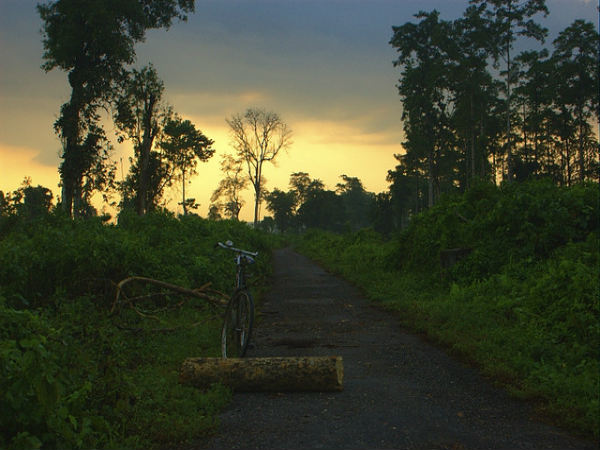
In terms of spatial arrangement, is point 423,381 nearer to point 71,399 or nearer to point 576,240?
point 71,399

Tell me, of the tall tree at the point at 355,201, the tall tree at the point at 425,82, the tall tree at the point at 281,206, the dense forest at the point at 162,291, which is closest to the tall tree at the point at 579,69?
the tall tree at the point at 425,82

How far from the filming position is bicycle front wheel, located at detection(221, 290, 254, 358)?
611 centimetres

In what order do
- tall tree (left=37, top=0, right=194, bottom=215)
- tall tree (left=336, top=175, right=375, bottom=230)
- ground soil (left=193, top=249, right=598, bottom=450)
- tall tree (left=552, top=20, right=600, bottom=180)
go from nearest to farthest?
ground soil (left=193, top=249, right=598, bottom=450) < tall tree (left=37, top=0, right=194, bottom=215) < tall tree (left=552, top=20, right=600, bottom=180) < tall tree (left=336, top=175, right=375, bottom=230)

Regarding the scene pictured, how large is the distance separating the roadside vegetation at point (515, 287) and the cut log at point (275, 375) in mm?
2022

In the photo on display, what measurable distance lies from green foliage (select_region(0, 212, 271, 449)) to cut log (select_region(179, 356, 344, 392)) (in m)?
0.21

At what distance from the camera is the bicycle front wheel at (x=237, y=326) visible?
6109mm

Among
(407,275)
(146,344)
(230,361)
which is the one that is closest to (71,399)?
(230,361)

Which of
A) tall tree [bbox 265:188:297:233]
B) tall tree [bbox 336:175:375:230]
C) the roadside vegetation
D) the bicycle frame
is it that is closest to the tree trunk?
the roadside vegetation

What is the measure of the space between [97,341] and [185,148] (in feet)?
166

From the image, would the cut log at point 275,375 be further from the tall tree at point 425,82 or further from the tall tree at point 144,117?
the tall tree at point 425,82

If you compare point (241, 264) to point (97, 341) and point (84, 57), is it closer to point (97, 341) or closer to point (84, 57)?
point (97, 341)

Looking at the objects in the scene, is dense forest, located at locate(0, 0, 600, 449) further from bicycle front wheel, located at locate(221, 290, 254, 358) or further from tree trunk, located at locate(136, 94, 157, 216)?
tree trunk, located at locate(136, 94, 157, 216)

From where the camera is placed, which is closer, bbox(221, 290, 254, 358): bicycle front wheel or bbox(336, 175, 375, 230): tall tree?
bbox(221, 290, 254, 358): bicycle front wheel

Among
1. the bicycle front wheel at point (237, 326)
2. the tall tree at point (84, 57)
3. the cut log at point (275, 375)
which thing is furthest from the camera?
the tall tree at point (84, 57)
